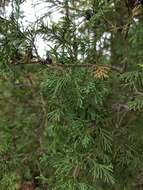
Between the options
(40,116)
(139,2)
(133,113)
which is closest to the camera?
(139,2)

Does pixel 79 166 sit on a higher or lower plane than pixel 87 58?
lower

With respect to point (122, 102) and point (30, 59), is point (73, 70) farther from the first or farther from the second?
point (122, 102)

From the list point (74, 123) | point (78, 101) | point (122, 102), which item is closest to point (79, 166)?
point (74, 123)

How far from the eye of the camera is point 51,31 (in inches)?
75.8

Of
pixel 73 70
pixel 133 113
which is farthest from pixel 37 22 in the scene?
pixel 133 113

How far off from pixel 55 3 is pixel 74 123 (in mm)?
638

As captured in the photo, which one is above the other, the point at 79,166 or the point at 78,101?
the point at 78,101

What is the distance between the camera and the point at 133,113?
9.60 ft

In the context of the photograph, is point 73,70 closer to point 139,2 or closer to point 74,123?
point 74,123

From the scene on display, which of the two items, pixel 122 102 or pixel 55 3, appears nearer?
pixel 55 3

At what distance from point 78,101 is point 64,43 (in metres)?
0.27

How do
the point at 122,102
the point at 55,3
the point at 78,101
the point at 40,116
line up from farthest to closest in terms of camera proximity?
the point at 40,116 → the point at 122,102 → the point at 55,3 → the point at 78,101

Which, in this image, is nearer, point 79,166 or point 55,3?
point 79,166

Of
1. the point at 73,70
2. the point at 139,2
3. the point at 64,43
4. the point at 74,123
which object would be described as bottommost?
the point at 74,123
